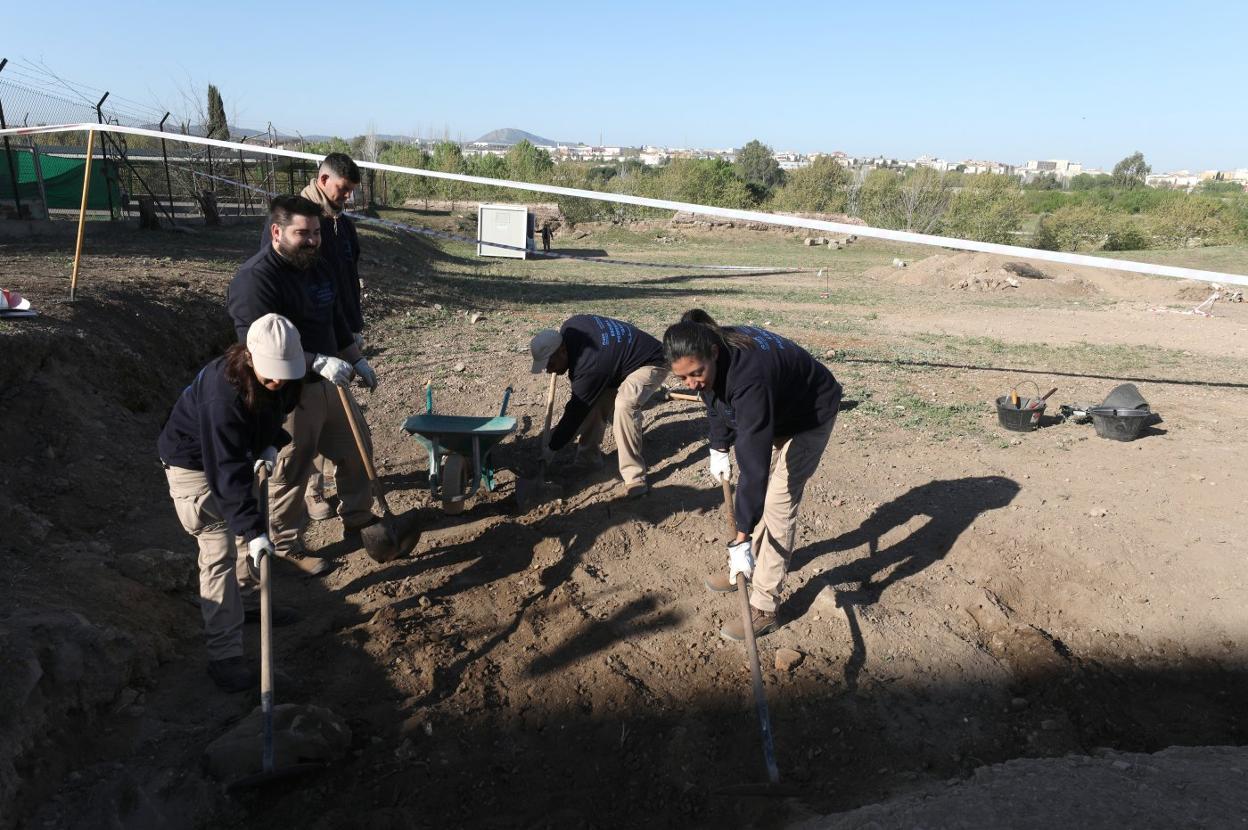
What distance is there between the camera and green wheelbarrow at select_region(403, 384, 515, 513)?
5.05 m

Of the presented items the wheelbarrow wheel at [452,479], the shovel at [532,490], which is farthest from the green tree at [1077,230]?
the wheelbarrow wheel at [452,479]

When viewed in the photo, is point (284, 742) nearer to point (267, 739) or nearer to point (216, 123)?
point (267, 739)

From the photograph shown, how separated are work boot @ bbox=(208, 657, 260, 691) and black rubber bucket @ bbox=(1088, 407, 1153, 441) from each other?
638 cm

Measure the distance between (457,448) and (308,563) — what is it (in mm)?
1108

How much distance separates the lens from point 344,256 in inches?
191

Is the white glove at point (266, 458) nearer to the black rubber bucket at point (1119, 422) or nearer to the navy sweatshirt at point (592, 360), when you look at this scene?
the navy sweatshirt at point (592, 360)

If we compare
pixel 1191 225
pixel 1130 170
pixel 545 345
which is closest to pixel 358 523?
pixel 545 345

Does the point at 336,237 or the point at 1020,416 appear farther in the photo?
the point at 1020,416

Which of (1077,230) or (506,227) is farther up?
(1077,230)

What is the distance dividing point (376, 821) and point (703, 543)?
2.56m

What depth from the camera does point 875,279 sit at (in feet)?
69.7

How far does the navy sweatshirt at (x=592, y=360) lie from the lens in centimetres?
518

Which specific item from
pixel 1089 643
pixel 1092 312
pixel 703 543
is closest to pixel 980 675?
pixel 1089 643

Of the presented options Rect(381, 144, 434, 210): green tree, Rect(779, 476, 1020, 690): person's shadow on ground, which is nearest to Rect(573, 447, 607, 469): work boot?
Rect(779, 476, 1020, 690): person's shadow on ground
